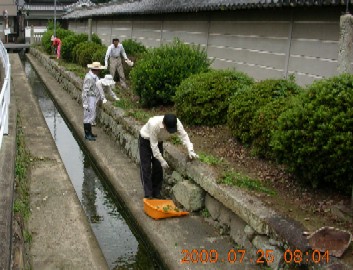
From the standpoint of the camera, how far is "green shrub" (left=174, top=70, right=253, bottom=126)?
29.9 ft

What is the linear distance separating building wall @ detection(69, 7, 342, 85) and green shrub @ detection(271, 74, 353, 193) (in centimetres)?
296

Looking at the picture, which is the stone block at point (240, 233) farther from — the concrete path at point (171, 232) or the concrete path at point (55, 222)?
the concrete path at point (55, 222)

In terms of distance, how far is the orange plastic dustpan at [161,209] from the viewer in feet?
22.7

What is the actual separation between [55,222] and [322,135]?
387 centimetres

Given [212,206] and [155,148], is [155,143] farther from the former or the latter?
[212,206]

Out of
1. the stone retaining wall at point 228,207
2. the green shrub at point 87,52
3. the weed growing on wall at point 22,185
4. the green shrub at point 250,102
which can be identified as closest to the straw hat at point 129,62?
the green shrub at point 87,52

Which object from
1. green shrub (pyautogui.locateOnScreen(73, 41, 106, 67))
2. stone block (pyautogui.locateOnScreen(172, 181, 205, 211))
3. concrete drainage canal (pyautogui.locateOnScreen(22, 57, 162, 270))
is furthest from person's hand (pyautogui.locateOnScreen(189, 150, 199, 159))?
green shrub (pyautogui.locateOnScreen(73, 41, 106, 67))

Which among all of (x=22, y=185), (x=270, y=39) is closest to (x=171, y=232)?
(x=22, y=185)

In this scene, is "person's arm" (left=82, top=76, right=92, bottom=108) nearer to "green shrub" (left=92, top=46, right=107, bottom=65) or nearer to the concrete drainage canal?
the concrete drainage canal

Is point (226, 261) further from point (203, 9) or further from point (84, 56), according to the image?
point (84, 56)

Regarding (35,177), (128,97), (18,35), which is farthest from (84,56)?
(18,35)

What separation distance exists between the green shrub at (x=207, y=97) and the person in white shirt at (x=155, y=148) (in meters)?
1.89

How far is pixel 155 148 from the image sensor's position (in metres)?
7.01

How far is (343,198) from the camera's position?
5.78m
